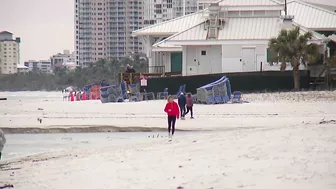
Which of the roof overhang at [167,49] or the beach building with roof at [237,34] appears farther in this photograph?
the roof overhang at [167,49]

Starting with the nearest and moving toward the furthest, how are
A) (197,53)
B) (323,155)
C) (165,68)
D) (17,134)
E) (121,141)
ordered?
(323,155), (121,141), (17,134), (197,53), (165,68)

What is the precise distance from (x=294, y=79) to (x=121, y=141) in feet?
75.0

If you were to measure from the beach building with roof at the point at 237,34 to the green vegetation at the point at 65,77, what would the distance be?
98000 mm

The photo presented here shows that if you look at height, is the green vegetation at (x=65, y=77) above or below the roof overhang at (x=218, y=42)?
below

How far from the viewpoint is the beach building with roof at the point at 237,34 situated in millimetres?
52812

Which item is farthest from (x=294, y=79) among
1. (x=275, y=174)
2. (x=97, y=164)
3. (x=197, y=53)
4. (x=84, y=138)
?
(x=275, y=174)

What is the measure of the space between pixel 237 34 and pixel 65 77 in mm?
124268

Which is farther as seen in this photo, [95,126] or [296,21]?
[296,21]

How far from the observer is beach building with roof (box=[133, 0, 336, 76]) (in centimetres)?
5281

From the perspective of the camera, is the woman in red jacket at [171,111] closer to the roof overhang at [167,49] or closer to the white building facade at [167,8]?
the roof overhang at [167,49]

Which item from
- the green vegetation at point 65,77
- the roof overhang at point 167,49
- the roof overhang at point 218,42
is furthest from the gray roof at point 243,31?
the green vegetation at point 65,77

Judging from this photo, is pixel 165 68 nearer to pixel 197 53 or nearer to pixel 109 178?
pixel 197 53

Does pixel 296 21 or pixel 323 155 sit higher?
pixel 296 21

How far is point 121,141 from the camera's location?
25062 mm
